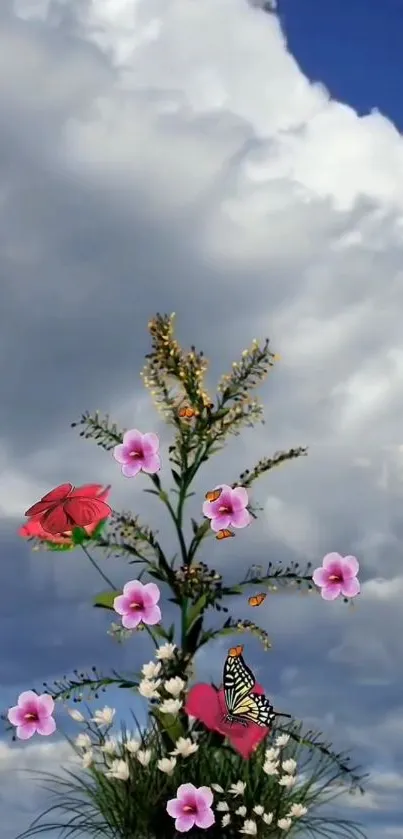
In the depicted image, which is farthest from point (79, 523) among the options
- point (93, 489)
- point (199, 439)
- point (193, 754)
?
point (193, 754)

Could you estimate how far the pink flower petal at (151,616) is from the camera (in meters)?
6.95

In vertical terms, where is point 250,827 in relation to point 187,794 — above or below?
below

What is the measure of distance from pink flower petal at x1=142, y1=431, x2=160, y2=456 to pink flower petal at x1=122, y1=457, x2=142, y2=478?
0.07 meters

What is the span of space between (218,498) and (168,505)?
31cm

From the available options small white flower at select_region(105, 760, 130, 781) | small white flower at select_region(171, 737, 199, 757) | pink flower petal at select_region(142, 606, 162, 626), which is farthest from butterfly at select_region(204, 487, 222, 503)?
small white flower at select_region(105, 760, 130, 781)

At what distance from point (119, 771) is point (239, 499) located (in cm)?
155

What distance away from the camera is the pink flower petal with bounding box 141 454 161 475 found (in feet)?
23.6

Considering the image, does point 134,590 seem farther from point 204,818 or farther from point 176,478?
point 204,818

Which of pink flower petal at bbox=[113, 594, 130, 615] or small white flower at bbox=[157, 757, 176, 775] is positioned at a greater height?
pink flower petal at bbox=[113, 594, 130, 615]

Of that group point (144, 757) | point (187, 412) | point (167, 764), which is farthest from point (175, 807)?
point (187, 412)

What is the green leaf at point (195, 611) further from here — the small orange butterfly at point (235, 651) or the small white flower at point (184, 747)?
the small white flower at point (184, 747)

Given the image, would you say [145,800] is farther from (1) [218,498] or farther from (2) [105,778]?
(1) [218,498]

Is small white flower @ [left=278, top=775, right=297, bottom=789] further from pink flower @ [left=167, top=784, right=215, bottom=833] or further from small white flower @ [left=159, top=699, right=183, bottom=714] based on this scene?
small white flower @ [left=159, top=699, right=183, bottom=714]

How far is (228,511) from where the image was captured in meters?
7.04
